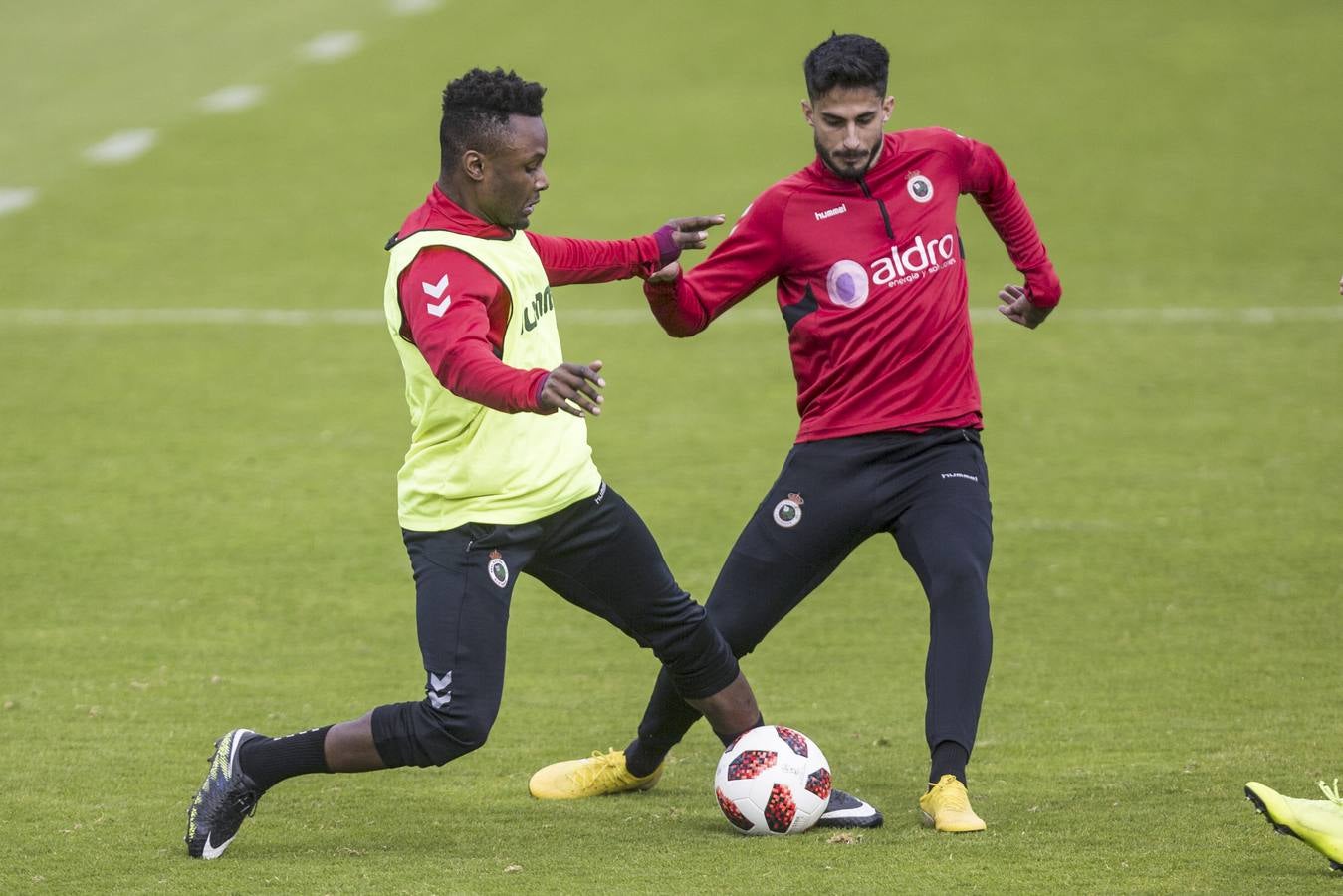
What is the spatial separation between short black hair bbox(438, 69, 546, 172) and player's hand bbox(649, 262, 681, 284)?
2.59ft

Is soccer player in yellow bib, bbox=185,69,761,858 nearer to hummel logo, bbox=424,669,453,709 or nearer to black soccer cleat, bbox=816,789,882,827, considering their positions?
hummel logo, bbox=424,669,453,709

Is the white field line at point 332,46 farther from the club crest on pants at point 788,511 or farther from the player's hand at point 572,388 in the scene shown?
the player's hand at point 572,388

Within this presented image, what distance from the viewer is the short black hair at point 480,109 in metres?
5.49

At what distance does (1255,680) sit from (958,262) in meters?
2.71

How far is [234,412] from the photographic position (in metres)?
13.9

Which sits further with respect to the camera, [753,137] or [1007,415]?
[753,137]

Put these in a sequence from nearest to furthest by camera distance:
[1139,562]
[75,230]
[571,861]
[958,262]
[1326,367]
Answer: [571,861] → [958,262] → [1139,562] → [1326,367] → [75,230]

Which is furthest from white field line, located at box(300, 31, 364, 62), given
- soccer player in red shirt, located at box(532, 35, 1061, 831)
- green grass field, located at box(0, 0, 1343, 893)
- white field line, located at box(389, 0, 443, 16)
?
soccer player in red shirt, located at box(532, 35, 1061, 831)

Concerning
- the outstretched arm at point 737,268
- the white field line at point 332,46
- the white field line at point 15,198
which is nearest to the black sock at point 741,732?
the outstretched arm at point 737,268

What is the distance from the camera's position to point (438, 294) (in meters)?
5.29

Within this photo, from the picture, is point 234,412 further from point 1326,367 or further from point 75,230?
point 1326,367

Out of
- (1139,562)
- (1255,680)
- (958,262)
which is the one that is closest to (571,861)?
(958,262)

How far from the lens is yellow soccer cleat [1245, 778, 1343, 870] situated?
509 cm

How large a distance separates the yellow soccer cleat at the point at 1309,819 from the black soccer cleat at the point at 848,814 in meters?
1.25
